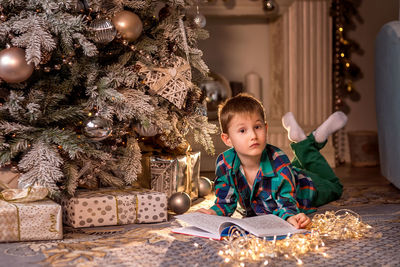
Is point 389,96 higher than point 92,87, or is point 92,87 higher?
point 92,87

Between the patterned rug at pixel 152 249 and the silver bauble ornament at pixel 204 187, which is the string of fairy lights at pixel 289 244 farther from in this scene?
the silver bauble ornament at pixel 204 187

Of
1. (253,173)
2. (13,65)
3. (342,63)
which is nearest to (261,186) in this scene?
(253,173)

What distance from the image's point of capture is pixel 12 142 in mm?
1745

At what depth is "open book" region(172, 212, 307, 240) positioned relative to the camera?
4.75ft

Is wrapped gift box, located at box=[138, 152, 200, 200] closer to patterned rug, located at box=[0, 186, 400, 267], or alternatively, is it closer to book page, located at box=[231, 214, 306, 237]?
patterned rug, located at box=[0, 186, 400, 267]

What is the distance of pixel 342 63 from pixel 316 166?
1.54 metres

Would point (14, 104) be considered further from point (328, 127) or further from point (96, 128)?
point (328, 127)

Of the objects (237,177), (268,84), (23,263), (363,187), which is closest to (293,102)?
(268,84)

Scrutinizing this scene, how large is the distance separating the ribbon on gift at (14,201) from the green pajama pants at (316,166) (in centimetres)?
104

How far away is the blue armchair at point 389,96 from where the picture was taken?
2.21 metres

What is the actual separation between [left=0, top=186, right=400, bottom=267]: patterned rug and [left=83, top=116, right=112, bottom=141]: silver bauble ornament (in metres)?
0.31

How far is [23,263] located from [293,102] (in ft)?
7.77

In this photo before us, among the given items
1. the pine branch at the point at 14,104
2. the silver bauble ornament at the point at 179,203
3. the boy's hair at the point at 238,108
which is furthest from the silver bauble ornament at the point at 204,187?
the pine branch at the point at 14,104

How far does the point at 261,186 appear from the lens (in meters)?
1.76
